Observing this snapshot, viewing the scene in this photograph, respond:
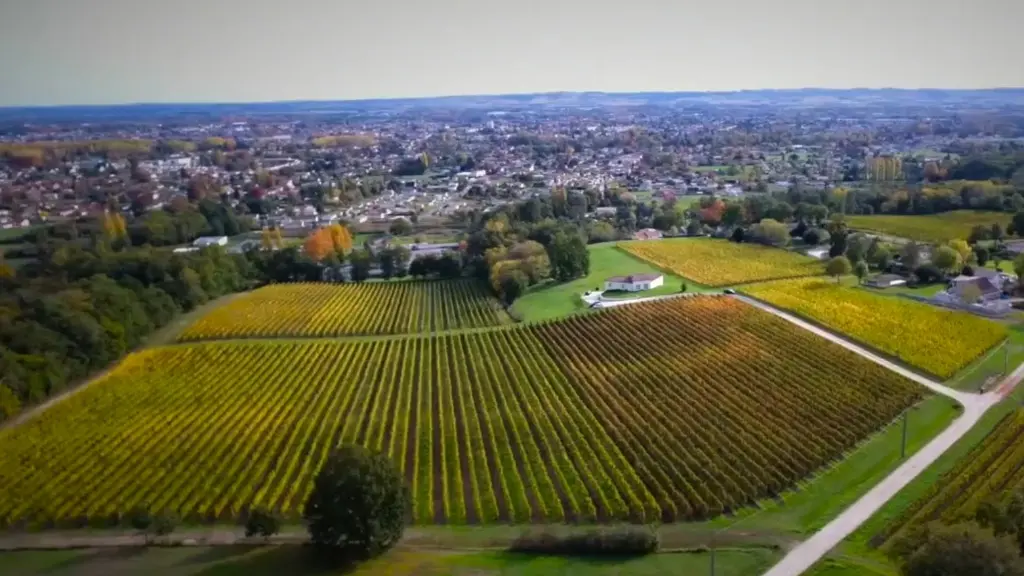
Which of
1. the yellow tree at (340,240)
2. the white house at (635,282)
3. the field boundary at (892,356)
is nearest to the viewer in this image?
the field boundary at (892,356)

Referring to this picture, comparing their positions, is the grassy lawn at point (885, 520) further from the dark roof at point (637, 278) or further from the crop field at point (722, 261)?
the dark roof at point (637, 278)

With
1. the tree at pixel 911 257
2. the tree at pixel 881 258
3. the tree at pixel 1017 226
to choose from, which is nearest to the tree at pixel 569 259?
the tree at pixel 881 258

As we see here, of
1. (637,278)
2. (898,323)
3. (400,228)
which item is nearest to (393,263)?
(637,278)

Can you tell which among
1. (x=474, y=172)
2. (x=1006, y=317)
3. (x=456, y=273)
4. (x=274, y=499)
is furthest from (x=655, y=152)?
(x=274, y=499)

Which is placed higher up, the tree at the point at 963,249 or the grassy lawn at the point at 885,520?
the tree at the point at 963,249

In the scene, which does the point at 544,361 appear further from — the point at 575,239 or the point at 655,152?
the point at 655,152
